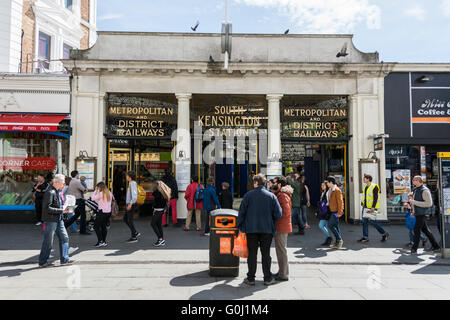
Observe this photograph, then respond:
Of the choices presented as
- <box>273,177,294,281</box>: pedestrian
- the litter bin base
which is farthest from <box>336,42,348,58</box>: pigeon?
the litter bin base

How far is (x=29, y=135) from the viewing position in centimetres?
1180

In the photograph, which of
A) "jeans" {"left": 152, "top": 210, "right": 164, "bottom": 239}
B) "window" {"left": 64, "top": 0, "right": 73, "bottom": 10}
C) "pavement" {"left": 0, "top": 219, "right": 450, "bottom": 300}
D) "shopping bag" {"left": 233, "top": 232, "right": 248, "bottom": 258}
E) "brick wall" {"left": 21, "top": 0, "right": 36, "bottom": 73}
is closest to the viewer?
"pavement" {"left": 0, "top": 219, "right": 450, "bottom": 300}

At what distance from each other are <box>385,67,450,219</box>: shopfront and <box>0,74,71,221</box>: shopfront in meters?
11.9

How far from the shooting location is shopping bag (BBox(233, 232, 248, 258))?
5.16 metres

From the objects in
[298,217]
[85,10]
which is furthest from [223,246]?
[85,10]

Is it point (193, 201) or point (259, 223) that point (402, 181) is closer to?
point (193, 201)

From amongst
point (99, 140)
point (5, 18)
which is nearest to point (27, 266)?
point (99, 140)

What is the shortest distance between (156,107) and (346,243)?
8197mm

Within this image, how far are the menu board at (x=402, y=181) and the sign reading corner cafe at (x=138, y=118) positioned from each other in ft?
28.3

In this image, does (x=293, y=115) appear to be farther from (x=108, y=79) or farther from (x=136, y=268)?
(x=136, y=268)

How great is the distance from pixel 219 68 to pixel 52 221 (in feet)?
24.9

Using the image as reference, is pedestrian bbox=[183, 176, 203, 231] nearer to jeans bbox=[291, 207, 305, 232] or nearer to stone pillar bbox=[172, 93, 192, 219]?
stone pillar bbox=[172, 93, 192, 219]

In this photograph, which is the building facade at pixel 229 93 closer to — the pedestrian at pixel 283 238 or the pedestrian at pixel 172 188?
the pedestrian at pixel 172 188

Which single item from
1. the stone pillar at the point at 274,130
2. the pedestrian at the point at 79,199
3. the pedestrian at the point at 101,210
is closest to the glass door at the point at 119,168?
the pedestrian at the point at 79,199
